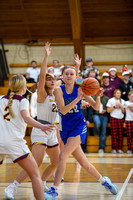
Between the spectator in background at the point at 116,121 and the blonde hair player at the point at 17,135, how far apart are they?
6144mm

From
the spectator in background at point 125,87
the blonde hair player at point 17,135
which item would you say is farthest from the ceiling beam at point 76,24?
the blonde hair player at point 17,135

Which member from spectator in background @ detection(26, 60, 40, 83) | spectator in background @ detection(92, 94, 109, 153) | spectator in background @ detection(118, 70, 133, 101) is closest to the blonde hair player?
spectator in background @ detection(92, 94, 109, 153)

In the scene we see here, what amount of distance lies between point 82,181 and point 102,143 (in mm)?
4362

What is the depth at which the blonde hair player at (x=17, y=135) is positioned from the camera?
338 cm

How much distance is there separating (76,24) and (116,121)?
17.1ft

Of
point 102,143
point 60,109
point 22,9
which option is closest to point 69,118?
point 60,109

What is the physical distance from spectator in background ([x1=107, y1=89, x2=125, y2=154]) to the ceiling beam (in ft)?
14.3

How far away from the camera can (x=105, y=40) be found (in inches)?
579

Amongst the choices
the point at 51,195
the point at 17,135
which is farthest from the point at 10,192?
the point at 17,135

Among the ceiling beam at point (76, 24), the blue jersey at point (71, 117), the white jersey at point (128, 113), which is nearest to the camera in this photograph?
the blue jersey at point (71, 117)

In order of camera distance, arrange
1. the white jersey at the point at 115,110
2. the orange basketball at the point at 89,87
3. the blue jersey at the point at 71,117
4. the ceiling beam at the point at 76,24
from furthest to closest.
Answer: the ceiling beam at the point at 76,24, the white jersey at the point at 115,110, the blue jersey at the point at 71,117, the orange basketball at the point at 89,87

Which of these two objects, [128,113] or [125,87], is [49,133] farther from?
[125,87]

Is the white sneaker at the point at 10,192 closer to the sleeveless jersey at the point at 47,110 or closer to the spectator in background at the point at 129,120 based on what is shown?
the sleeveless jersey at the point at 47,110

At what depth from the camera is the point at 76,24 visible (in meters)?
13.0
